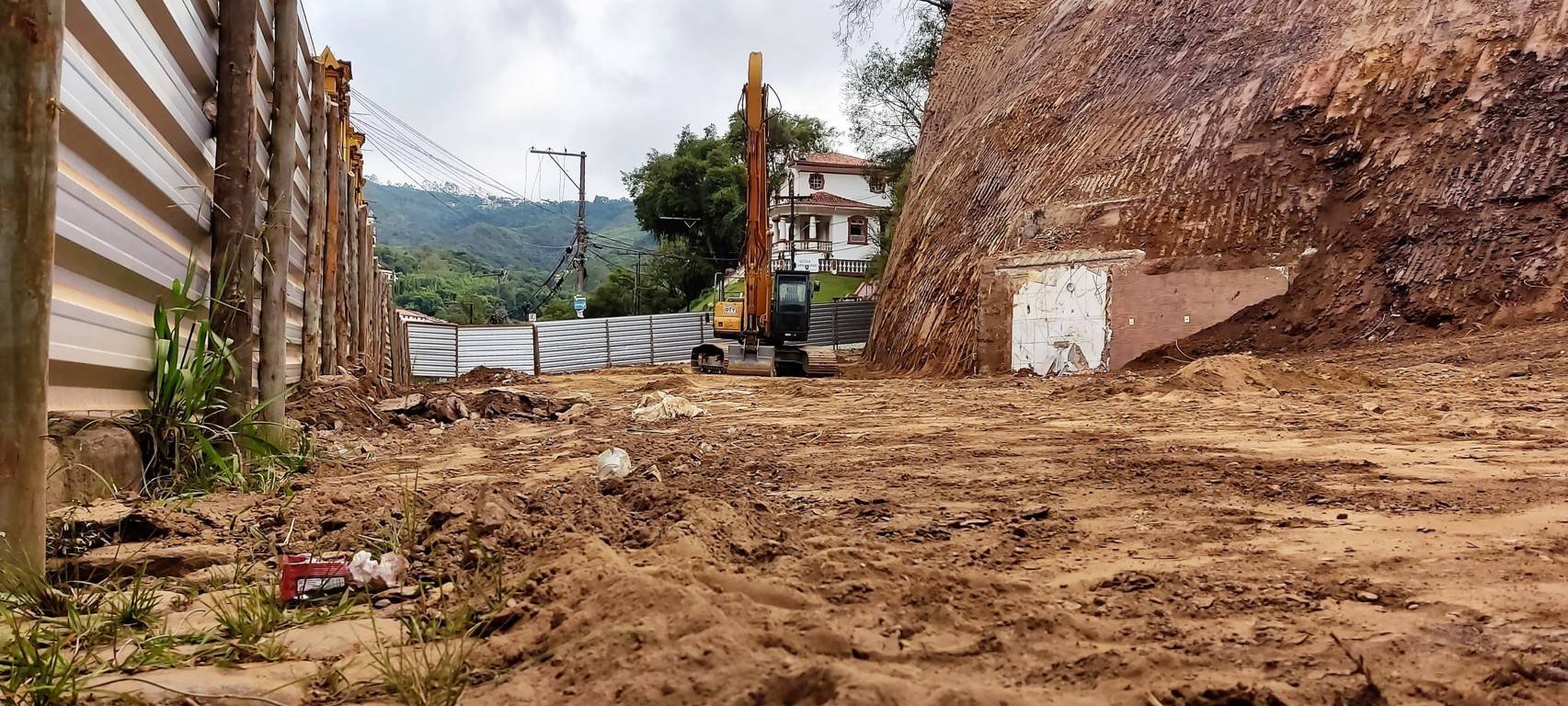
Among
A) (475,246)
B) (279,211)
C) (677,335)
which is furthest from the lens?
(475,246)

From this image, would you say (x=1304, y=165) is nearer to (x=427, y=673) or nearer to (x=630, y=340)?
(x=427, y=673)

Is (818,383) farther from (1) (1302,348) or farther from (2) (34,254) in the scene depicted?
(2) (34,254)

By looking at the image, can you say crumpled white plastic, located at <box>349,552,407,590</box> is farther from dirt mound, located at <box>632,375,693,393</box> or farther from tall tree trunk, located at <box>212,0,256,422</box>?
dirt mound, located at <box>632,375,693,393</box>

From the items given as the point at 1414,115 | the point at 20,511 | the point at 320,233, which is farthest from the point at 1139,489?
the point at 1414,115

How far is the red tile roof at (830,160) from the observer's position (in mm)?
53219

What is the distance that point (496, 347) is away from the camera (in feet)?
77.7

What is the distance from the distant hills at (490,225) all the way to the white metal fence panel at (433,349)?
186ft

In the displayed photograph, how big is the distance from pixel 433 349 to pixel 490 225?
97.0 metres

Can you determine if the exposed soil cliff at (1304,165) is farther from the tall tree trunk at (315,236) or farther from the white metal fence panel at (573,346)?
the white metal fence panel at (573,346)

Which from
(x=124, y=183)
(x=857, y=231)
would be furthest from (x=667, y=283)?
(x=124, y=183)

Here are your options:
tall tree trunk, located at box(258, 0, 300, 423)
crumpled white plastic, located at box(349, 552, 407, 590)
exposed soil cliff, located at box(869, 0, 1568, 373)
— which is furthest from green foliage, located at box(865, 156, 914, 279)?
crumpled white plastic, located at box(349, 552, 407, 590)

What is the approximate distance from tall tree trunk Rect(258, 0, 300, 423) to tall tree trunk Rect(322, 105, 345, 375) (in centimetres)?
231

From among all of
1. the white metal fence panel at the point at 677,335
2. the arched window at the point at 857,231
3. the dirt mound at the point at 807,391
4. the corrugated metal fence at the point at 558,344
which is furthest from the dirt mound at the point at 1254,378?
the arched window at the point at 857,231

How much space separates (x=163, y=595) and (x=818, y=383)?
35.7 ft
